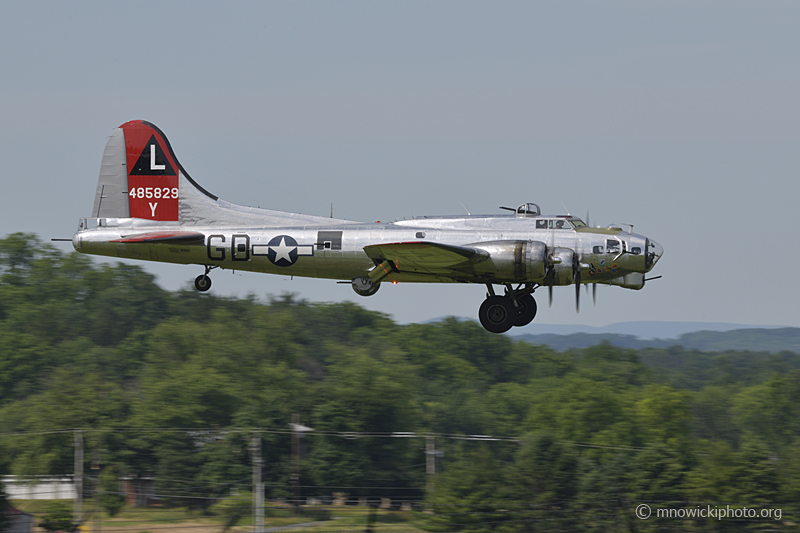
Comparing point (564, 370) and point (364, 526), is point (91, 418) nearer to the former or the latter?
point (364, 526)

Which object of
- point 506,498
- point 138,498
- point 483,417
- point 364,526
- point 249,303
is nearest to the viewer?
point 364,526

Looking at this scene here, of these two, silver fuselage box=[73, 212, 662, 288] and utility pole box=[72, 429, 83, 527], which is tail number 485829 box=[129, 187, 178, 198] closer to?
silver fuselage box=[73, 212, 662, 288]

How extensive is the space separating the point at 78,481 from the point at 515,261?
99.0ft

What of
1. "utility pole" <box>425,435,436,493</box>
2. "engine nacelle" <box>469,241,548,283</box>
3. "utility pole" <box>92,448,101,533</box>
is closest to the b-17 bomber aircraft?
"engine nacelle" <box>469,241,548,283</box>

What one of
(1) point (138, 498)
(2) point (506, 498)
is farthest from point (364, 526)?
(1) point (138, 498)

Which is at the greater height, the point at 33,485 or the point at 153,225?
the point at 153,225

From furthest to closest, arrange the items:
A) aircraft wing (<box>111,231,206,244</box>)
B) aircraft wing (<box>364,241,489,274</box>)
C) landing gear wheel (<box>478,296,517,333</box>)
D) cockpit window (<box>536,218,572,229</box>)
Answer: aircraft wing (<box>111,231,206,244</box>)
landing gear wheel (<box>478,296,517,333</box>)
cockpit window (<box>536,218,572,229</box>)
aircraft wing (<box>364,241,489,274</box>)

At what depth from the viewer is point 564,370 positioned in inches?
3447

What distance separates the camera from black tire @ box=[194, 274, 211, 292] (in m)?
24.0

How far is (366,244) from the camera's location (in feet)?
73.9

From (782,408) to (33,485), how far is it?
2215 inches

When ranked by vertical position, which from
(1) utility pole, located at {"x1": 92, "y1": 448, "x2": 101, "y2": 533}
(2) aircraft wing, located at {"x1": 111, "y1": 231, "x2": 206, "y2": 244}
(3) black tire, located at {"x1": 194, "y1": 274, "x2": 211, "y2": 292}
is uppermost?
(2) aircraft wing, located at {"x1": 111, "y1": 231, "x2": 206, "y2": 244}

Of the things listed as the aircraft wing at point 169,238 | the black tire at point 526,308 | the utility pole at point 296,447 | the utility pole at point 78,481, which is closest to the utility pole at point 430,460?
the utility pole at point 296,447

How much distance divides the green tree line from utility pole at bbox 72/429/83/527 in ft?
3.43
